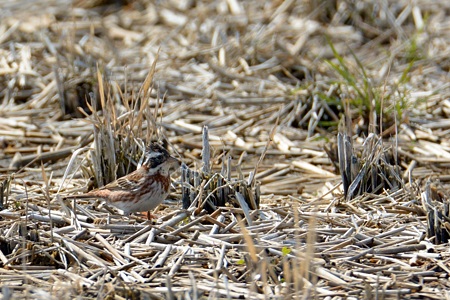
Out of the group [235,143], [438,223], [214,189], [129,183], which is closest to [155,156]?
[129,183]

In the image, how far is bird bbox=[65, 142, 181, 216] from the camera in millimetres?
6645

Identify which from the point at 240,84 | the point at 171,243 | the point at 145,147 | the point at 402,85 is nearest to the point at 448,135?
the point at 402,85

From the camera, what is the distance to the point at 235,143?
28.9 ft

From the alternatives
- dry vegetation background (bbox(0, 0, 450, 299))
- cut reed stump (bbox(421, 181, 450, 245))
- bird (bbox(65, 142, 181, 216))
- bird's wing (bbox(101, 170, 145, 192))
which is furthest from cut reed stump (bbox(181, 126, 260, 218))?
cut reed stump (bbox(421, 181, 450, 245))

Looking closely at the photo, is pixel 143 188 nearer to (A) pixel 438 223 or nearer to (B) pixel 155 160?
(B) pixel 155 160

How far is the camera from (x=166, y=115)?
948 cm

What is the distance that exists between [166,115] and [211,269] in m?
4.07

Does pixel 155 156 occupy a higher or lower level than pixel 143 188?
higher

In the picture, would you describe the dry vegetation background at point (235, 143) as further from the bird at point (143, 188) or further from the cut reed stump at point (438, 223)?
the bird at point (143, 188)

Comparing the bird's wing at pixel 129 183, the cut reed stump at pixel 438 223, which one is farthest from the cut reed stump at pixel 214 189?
the cut reed stump at pixel 438 223

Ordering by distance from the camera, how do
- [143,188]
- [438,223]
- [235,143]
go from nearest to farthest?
[438,223], [143,188], [235,143]

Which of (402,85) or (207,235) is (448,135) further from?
(207,235)

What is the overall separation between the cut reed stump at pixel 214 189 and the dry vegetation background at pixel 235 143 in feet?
0.16

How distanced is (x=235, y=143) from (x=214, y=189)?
84.4 inches
